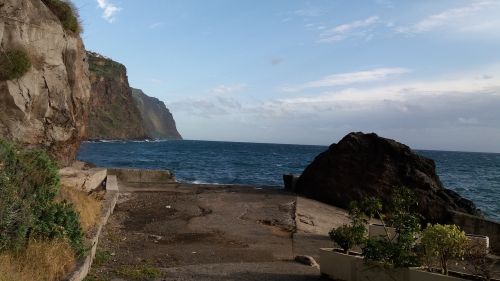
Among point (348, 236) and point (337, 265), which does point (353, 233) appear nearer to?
point (348, 236)

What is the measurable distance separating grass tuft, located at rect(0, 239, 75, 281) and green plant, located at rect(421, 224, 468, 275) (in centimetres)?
492

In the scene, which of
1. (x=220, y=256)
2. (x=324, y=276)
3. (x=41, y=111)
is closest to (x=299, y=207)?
(x=220, y=256)

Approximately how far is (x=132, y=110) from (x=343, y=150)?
6221 inches

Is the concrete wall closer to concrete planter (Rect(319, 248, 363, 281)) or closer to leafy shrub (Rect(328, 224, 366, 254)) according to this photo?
leafy shrub (Rect(328, 224, 366, 254))

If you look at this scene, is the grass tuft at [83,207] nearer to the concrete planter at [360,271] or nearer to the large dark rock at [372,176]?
the concrete planter at [360,271]

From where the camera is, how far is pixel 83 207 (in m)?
10.4

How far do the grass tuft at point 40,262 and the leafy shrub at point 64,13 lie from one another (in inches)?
468

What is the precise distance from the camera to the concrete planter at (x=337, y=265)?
25.7ft

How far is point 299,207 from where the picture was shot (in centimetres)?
1582

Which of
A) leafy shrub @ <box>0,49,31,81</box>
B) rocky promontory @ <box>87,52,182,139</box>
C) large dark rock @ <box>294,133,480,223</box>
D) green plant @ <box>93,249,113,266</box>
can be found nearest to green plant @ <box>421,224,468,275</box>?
green plant @ <box>93,249,113,266</box>

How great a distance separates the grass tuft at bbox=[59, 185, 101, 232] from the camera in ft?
31.7

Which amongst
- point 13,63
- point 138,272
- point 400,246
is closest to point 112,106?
point 13,63

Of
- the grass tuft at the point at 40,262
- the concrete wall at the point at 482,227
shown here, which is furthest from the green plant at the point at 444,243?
the concrete wall at the point at 482,227

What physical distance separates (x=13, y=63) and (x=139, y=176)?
992 cm
